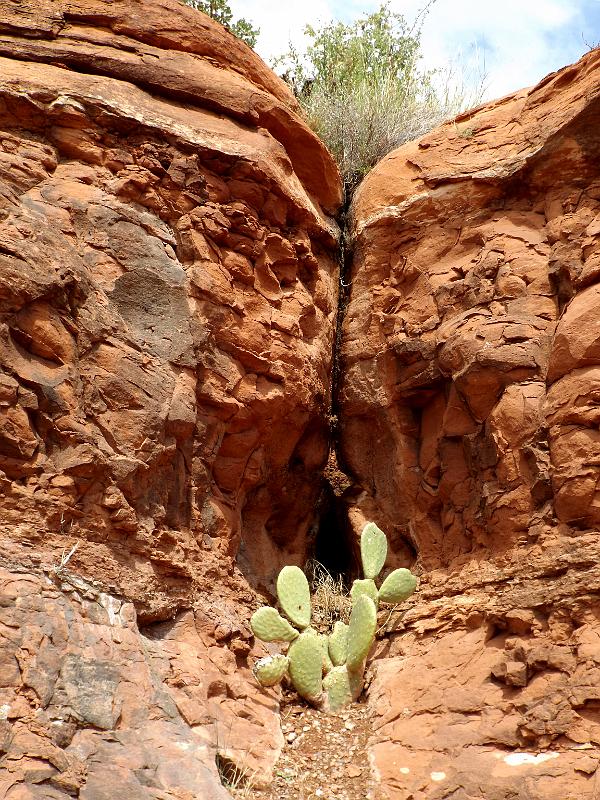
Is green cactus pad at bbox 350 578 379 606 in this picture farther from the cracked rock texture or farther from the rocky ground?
the rocky ground

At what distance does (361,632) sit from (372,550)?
0.65 m

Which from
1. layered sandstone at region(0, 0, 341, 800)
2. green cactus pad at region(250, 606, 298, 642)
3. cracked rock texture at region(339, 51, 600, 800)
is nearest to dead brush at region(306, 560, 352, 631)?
layered sandstone at region(0, 0, 341, 800)

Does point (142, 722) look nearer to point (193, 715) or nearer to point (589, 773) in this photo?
point (193, 715)

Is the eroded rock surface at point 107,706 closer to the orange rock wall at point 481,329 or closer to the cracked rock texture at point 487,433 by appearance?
the cracked rock texture at point 487,433

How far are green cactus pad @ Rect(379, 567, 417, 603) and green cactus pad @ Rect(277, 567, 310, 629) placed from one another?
547 mm

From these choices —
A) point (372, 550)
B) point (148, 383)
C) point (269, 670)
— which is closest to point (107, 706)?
point (269, 670)

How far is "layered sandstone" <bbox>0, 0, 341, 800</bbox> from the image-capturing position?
4781 millimetres

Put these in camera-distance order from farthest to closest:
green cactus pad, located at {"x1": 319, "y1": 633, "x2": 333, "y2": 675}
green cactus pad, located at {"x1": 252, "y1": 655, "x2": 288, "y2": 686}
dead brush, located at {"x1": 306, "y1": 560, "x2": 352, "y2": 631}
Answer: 1. dead brush, located at {"x1": 306, "y1": 560, "x2": 352, "y2": 631}
2. green cactus pad, located at {"x1": 319, "y1": 633, "x2": 333, "y2": 675}
3. green cactus pad, located at {"x1": 252, "y1": 655, "x2": 288, "y2": 686}

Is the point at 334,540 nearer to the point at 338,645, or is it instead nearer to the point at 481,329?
the point at 338,645

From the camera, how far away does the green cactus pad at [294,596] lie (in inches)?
250

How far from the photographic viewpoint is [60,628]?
482 cm

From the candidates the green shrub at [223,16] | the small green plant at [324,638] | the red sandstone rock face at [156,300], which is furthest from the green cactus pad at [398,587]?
the green shrub at [223,16]

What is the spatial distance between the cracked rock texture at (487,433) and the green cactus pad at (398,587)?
0.51 ft

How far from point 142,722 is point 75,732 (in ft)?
1.47
